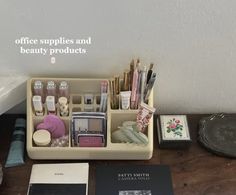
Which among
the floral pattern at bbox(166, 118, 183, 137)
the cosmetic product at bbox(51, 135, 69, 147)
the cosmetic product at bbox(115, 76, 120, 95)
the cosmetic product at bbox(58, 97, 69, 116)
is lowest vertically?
the cosmetic product at bbox(51, 135, 69, 147)

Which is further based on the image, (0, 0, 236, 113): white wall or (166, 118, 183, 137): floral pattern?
(166, 118, 183, 137): floral pattern

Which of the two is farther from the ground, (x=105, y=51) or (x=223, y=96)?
(x=105, y=51)

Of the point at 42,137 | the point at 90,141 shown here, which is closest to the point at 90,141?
the point at 90,141

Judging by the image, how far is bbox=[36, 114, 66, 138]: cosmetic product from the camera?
3.14ft

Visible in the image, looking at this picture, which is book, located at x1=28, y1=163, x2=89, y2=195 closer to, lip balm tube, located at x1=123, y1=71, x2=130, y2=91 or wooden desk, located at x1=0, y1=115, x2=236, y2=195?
wooden desk, located at x1=0, y1=115, x2=236, y2=195

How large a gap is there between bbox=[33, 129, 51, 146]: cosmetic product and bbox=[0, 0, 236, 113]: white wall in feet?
0.42

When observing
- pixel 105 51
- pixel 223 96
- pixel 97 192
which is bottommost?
pixel 97 192

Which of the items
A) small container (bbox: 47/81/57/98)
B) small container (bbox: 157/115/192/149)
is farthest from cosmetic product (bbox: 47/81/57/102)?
small container (bbox: 157/115/192/149)

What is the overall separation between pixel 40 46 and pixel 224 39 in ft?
1.22

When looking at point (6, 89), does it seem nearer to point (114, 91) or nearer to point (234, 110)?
point (114, 91)

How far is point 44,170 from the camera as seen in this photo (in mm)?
940

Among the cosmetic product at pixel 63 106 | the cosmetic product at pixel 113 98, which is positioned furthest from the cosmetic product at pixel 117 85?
the cosmetic product at pixel 63 106

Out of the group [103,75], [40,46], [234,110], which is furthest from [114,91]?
[234,110]

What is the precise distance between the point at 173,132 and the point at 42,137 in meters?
0.28
